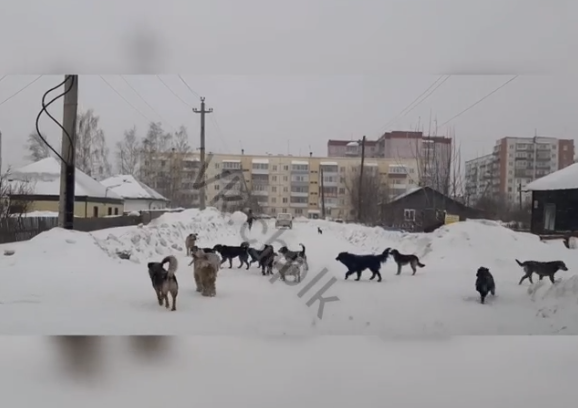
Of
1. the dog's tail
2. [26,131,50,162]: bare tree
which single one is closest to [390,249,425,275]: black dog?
the dog's tail

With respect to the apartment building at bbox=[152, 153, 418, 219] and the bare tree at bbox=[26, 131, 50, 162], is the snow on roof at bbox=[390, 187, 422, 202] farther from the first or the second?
the bare tree at bbox=[26, 131, 50, 162]

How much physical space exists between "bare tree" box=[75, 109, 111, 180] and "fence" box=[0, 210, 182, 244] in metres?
0.21

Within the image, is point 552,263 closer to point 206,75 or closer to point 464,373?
point 464,373

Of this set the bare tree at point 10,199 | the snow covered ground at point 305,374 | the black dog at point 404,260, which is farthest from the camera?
the black dog at point 404,260

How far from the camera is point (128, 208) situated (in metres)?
2.21

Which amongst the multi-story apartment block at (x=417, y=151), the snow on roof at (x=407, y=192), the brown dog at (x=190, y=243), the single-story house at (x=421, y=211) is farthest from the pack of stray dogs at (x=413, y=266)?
the brown dog at (x=190, y=243)

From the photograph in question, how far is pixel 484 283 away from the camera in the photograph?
217cm

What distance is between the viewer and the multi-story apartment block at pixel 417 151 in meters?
2.22

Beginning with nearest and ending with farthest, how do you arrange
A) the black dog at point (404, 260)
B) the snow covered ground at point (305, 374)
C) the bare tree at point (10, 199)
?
the snow covered ground at point (305, 374)
the bare tree at point (10, 199)
the black dog at point (404, 260)

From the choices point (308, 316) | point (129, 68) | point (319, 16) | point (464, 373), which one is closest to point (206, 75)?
point (129, 68)

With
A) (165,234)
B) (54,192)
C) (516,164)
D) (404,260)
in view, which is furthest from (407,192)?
(54,192)

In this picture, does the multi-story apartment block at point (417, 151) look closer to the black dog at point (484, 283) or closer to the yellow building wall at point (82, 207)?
the black dog at point (484, 283)

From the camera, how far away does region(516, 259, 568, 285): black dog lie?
2154 millimetres

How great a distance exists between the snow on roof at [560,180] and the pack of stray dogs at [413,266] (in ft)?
1.12
